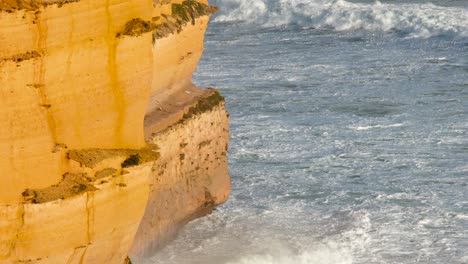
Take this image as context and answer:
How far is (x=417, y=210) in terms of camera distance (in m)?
18.7

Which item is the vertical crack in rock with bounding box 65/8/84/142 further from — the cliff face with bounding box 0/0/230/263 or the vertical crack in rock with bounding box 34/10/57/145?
the vertical crack in rock with bounding box 34/10/57/145

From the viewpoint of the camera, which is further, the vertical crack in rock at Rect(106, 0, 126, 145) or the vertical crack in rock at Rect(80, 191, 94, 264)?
the vertical crack in rock at Rect(80, 191, 94, 264)

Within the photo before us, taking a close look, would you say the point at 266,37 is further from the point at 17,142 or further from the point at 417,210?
the point at 17,142

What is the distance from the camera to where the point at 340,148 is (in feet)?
72.8

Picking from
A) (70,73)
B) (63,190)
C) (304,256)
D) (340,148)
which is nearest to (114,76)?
(70,73)

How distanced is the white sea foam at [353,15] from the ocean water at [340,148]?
0.20 m

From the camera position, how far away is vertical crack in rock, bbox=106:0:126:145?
1123 centimetres

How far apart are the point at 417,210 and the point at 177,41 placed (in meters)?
4.10

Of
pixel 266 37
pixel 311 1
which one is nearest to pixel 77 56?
pixel 266 37

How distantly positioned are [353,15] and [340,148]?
61.7 feet

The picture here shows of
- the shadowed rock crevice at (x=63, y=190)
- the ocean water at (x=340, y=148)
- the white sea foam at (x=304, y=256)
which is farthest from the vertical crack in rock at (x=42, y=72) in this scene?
the white sea foam at (x=304, y=256)

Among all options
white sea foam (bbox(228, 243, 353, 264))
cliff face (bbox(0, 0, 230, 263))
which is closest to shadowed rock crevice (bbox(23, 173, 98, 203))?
cliff face (bbox(0, 0, 230, 263))

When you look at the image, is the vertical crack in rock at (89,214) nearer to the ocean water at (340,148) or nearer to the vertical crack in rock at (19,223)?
the vertical crack in rock at (19,223)

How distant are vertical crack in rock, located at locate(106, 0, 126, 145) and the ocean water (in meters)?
4.80
